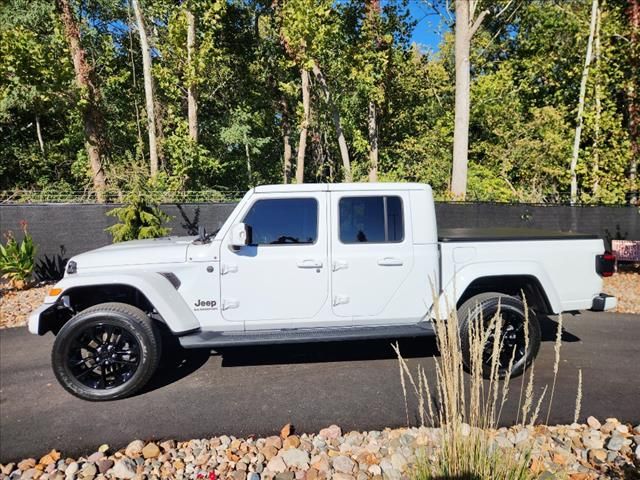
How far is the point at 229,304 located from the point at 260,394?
0.83m

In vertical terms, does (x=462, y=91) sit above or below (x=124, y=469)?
above

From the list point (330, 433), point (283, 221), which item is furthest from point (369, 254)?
point (330, 433)

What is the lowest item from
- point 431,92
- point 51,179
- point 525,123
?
point 51,179

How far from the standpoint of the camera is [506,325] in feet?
12.0

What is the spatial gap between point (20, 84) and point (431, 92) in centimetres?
1551

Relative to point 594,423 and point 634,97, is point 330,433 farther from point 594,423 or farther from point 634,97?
point 634,97

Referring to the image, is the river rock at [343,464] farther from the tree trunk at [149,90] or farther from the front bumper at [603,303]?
the tree trunk at [149,90]

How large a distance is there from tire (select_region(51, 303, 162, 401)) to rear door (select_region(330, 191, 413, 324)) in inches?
66.6

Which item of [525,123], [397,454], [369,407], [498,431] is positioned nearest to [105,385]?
[369,407]

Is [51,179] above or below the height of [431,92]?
below

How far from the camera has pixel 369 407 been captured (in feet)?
10.4

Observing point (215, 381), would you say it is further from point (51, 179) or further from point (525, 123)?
point (51, 179)

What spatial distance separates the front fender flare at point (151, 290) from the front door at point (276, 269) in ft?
1.27

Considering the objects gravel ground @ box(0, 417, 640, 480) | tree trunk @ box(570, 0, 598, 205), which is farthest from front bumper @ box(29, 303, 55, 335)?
tree trunk @ box(570, 0, 598, 205)
